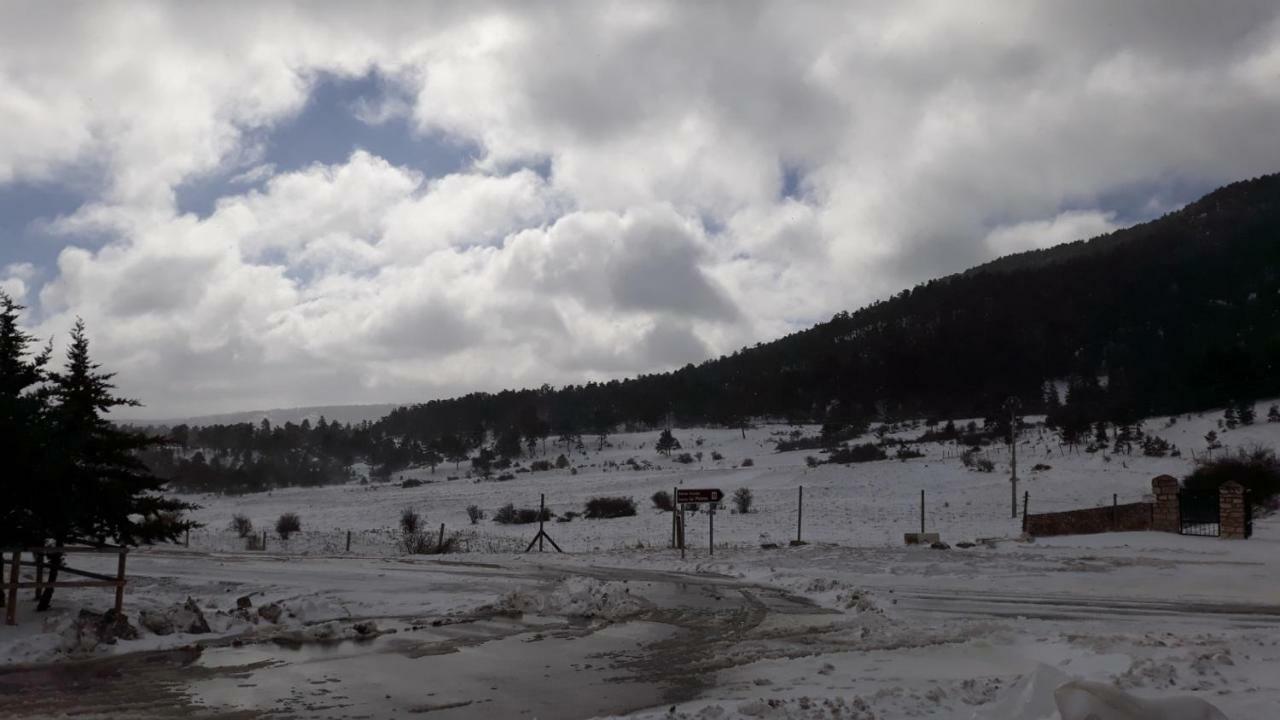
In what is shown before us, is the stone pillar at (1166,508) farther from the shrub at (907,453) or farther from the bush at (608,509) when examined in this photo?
the shrub at (907,453)

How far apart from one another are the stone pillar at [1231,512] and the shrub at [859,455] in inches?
1716

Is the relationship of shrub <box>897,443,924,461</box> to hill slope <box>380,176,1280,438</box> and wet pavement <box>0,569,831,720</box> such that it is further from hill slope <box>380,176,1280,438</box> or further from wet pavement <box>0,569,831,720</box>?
wet pavement <box>0,569,831,720</box>

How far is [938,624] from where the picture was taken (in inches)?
554

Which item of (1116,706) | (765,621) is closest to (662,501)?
(765,621)

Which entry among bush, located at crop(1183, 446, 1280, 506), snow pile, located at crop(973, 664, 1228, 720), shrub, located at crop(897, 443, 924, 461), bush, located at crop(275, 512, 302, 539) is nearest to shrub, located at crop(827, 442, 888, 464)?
shrub, located at crop(897, 443, 924, 461)

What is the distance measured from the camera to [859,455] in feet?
257

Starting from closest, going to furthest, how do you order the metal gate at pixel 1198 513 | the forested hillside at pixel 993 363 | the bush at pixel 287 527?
the metal gate at pixel 1198 513 → the bush at pixel 287 527 → the forested hillside at pixel 993 363

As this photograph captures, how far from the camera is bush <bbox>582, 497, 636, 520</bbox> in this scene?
2142 inches

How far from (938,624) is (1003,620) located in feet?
3.89

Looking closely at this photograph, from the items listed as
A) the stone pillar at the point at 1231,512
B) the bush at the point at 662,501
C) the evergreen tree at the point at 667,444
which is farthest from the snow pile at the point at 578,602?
the evergreen tree at the point at 667,444

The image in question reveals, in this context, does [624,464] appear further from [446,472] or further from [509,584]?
[509,584]

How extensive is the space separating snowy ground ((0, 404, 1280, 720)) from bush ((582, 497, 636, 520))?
540 inches

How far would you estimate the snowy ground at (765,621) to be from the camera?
9.06m

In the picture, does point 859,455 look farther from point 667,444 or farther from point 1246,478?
point 1246,478
